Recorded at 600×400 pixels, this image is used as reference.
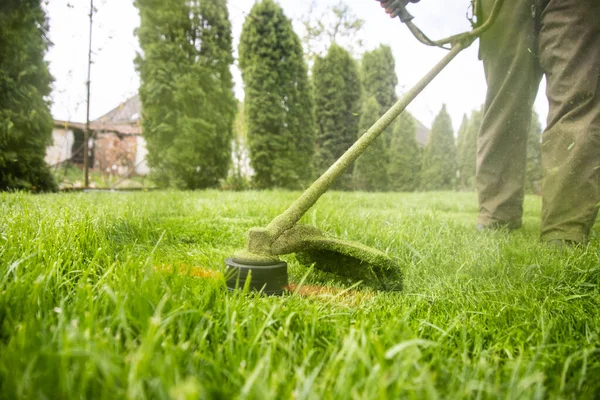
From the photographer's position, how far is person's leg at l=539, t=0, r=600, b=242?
195 cm

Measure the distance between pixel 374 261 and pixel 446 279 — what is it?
0.36 metres

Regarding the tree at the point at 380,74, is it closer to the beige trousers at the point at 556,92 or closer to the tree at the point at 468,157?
the tree at the point at 468,157

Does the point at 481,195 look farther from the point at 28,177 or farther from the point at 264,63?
the point at 264,63

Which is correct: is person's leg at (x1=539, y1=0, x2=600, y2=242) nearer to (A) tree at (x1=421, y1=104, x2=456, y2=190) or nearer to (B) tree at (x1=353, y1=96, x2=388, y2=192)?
(B) tree at (x1=353, y1=96, x2=388, y2=192)

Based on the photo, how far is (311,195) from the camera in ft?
4.73

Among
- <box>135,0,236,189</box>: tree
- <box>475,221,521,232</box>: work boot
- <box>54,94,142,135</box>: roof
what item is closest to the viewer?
<box>475,221,521,232</box>: work boot

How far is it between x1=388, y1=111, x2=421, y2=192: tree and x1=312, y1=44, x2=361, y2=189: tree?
122cm

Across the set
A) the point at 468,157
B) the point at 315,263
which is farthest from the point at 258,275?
the point at 468,157

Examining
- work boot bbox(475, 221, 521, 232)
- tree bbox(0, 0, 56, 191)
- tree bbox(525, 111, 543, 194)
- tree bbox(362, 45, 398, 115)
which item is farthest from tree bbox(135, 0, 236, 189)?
tree bbox(525, 111, 543, 194)

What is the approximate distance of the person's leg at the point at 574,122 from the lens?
6.41ft

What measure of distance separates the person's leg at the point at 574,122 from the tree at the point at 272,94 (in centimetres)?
585

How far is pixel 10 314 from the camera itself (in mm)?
814

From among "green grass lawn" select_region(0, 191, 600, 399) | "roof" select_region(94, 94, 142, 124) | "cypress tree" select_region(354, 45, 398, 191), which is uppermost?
"cypress tree" select_region(354, 45, 398, 191)

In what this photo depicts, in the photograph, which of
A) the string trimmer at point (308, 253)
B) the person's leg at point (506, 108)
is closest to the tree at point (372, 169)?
the person's leg at point (506, 108)
